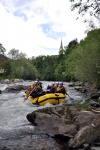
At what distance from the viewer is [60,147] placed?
835 centimetres

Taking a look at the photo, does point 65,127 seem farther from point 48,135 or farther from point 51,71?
point 51,71

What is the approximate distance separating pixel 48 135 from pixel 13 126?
203cm

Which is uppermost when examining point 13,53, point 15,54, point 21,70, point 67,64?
point 13,53

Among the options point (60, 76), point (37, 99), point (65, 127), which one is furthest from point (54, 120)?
point (60, 76)

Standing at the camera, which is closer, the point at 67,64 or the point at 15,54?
the point at 67,64

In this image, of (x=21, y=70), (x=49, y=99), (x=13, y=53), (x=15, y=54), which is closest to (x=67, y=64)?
(x=21, y=70)

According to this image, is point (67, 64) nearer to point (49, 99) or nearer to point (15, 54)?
point (15, 54)

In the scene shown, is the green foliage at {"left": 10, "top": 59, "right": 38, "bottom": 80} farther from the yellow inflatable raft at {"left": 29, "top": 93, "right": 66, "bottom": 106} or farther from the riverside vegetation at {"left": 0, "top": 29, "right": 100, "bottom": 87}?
the yellow inflatable raft at {"left": 29, "top": 93, "right": 66, "bottom": 106}

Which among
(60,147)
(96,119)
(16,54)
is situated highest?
(16,54)

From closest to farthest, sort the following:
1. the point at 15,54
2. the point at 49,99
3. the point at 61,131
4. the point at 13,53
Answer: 1. the point at 61,131
2. the point at 49,99
3. the point at 15,54
4. the point at 13,53

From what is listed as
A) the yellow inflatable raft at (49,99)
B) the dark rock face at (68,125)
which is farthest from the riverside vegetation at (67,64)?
the dark rock face at (68,125)

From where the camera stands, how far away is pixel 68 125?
973cm

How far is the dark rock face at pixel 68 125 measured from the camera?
8.33 metres

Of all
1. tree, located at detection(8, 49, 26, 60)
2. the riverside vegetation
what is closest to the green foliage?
the riverside vegetation
